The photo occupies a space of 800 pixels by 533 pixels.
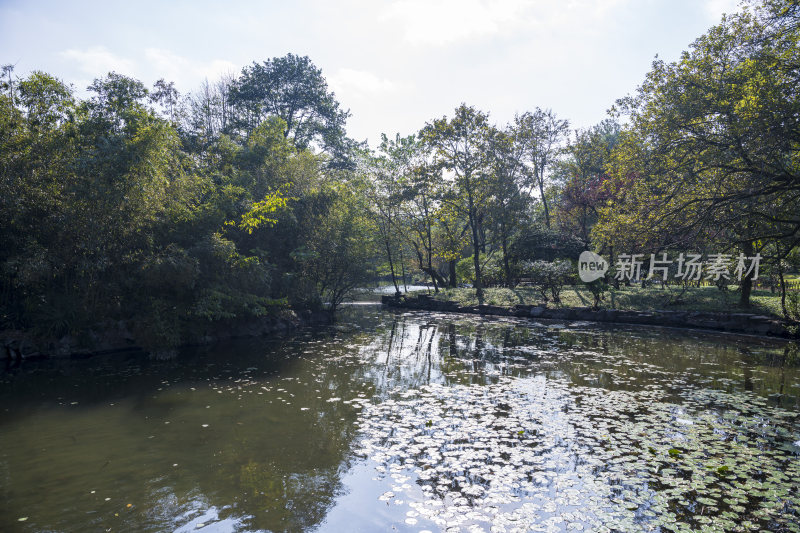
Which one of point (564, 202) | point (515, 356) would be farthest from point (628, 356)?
point (564, 202)

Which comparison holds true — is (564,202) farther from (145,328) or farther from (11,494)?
(11,494)

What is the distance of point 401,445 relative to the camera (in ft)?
19.1

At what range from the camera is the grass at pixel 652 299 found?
1673 cm

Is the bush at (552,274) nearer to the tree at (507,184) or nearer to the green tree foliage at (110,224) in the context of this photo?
the tree at (507,184)

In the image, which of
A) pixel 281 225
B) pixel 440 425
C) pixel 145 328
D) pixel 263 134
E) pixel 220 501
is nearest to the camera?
pixel 220 501

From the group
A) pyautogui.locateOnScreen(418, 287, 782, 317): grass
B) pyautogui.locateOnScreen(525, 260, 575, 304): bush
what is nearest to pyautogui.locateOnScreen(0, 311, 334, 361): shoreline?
pyautogui.locateOnScreen(418, 287, 782, 317): grass

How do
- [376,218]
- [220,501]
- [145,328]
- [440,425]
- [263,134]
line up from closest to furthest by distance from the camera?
[220,501]
[440,425]
[145,328]
[263,134]
[376,218]

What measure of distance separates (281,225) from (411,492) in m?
13.8

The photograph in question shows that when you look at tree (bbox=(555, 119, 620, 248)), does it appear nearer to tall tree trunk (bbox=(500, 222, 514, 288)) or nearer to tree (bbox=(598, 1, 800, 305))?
tall tree trunk (bbox=(500, 222, 514, 288))

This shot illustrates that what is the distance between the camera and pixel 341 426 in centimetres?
663

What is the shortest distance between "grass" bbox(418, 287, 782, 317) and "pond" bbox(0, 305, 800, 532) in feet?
20.6

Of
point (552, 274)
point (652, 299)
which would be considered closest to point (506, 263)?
point (552, 274)

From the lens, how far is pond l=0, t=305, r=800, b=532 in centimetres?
418

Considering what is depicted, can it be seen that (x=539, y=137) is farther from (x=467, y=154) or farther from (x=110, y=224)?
(x=110, y=224)
